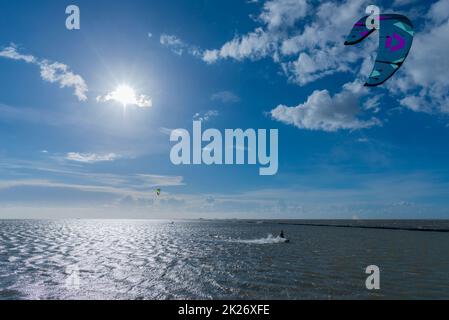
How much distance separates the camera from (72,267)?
34.8m

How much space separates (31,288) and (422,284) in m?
30.0

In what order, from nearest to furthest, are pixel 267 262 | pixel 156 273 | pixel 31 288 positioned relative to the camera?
pixel 31 288 → pixel 156 273 → pixel 267 262

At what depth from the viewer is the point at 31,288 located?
81.2 feet
